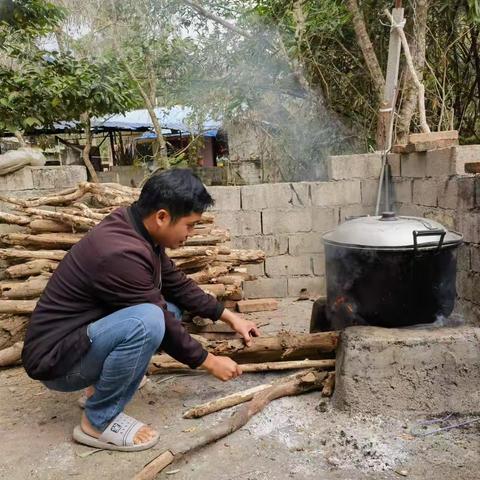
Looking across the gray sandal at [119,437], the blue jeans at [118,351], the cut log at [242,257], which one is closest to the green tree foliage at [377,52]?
the cut log at [242,257]

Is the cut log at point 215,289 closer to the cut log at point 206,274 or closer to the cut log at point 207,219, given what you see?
the cut log at point 206,274

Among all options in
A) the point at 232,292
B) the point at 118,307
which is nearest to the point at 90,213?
the point at 232,292

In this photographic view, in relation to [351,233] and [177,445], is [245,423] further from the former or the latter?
[351,233]

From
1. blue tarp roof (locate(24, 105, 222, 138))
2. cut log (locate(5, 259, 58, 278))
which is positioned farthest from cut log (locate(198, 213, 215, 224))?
blue tarp roof (locate(24, 105, 222, 138))

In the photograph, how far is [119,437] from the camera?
2451 millimetres

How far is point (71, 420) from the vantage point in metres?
2.84

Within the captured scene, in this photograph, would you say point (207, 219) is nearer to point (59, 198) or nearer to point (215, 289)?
point (215, 289)

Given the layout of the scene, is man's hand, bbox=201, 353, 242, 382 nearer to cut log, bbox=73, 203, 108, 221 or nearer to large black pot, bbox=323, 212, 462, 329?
large black pot, bbox=323, 212, 462, 329

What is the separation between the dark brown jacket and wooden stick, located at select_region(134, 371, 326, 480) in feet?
1.41

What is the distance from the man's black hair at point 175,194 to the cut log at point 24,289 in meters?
2.08

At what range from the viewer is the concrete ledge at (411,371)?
2641 millimetres

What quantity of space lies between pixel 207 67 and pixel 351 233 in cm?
799

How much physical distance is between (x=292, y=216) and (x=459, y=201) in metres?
2.04

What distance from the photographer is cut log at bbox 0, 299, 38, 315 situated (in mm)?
3777
